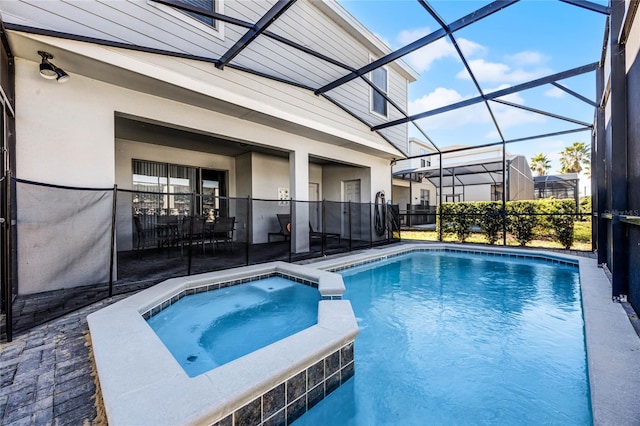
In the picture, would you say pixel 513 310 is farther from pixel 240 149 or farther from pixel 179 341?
pixel 240 149

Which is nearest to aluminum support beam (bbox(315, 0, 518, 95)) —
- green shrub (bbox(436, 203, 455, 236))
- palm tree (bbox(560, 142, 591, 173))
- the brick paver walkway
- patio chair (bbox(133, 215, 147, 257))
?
the brick paver walkway

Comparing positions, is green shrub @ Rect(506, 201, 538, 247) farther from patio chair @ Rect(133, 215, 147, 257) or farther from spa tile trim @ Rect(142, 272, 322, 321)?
patio chair @ Rect(133, 215, 147, 257)

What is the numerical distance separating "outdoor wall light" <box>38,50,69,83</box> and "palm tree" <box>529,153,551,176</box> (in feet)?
112

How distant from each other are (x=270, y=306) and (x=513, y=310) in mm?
3530

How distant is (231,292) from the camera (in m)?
4.25

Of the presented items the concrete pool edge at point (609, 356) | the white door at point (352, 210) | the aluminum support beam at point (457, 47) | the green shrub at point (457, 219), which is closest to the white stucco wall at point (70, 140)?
the aluminum support beam at point (457, 47)

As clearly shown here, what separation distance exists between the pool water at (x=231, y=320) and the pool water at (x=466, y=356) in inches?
35.7

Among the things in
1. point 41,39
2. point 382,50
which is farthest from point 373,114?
point 41,39

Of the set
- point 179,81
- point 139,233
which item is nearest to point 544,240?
point 179,81

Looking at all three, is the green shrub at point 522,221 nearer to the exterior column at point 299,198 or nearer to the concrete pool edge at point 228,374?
the concrete pool edge at point 228,374

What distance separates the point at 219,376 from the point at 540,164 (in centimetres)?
3485

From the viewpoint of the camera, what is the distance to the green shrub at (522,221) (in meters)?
7.89

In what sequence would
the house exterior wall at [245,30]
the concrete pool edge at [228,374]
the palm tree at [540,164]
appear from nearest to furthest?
the concrete pool edge at [228,374], the house exterior wall at [245,30], the palm tree at [540,164]

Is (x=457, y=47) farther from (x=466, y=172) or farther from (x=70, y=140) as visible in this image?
(x=466, y=172)
